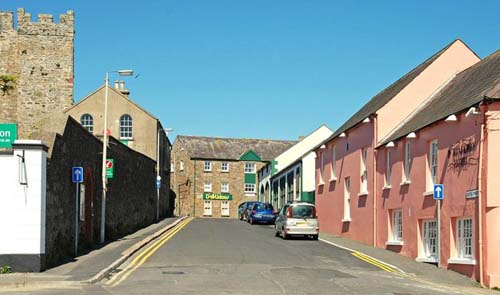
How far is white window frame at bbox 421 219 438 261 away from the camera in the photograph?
73.8 ft

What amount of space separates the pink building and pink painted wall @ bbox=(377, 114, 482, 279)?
0.03 metres

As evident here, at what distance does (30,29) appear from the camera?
176 feet

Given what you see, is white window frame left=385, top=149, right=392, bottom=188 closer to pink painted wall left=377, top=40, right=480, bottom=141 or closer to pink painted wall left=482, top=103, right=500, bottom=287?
pink painted wall left=377, top=40, right=480, bottom=141

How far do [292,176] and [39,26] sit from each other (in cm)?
2379

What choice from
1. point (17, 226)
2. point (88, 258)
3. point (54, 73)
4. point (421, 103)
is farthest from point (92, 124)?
point (17, 226)

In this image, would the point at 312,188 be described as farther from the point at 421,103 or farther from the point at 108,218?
the point at 108,218

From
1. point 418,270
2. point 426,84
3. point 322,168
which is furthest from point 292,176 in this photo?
point 418,270

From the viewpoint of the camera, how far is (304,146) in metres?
65.1

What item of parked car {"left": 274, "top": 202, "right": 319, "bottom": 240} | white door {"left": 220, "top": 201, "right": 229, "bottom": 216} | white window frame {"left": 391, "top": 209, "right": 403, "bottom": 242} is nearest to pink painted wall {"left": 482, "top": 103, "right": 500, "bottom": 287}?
white window frame {"left": 391, "top": 209, "right": 403, "bottom": 242}

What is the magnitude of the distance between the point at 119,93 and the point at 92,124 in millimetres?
3218

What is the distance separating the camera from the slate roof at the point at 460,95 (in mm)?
20323

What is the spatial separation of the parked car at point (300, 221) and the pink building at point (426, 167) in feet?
7.59

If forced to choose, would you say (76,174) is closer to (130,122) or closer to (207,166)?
(130,122)

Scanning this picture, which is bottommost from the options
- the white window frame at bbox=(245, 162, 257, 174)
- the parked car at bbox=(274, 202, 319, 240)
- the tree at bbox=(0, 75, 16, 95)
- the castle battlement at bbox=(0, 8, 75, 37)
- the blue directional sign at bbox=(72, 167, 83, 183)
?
the parked car at bbox=(274, 202, 319, 240)
